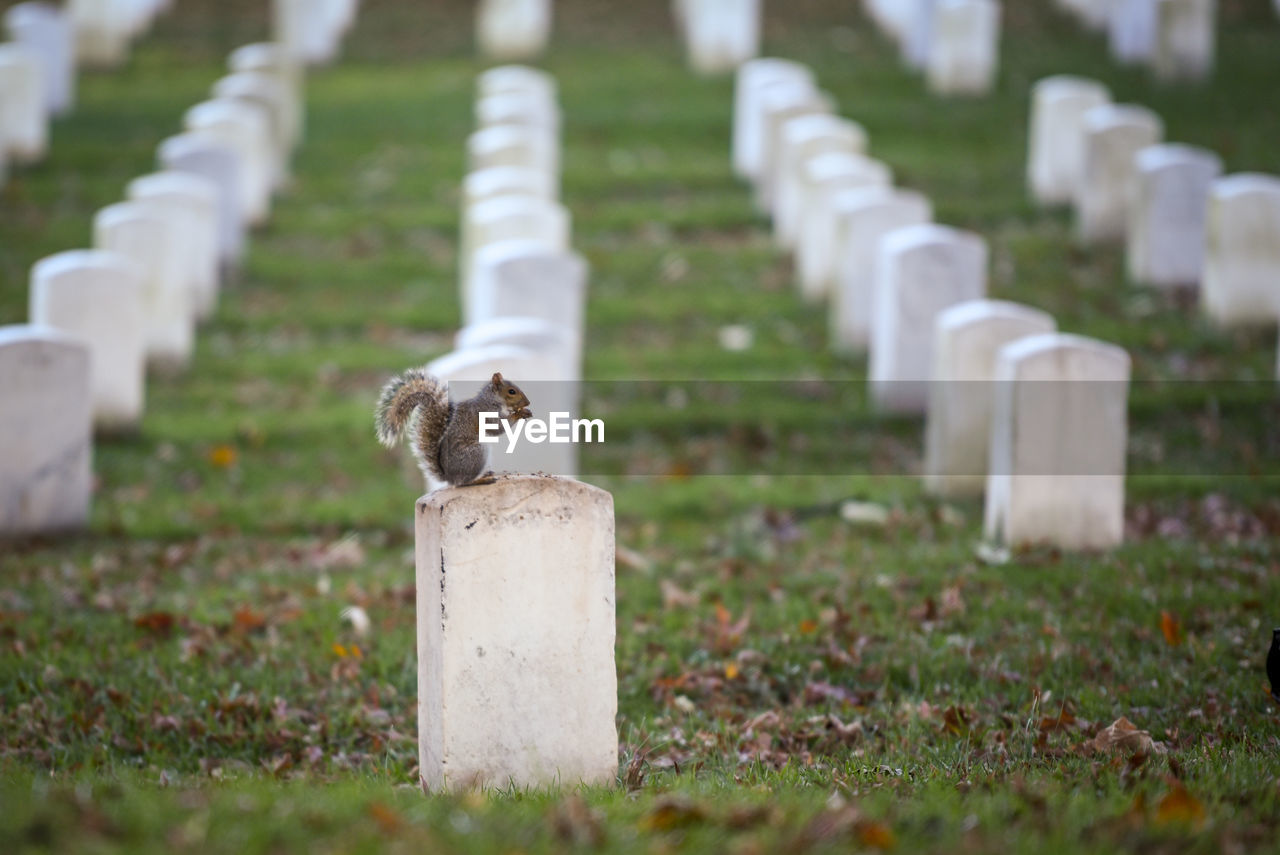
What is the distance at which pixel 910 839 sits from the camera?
385cm

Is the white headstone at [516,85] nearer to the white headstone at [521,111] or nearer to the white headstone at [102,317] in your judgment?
the white headstone at [521,111]

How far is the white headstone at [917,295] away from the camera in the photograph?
1071 cm

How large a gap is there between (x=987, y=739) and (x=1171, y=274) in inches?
344

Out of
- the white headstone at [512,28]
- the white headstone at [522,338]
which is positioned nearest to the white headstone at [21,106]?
the white headstone at [512,28]

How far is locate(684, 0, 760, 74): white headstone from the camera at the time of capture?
21.9m

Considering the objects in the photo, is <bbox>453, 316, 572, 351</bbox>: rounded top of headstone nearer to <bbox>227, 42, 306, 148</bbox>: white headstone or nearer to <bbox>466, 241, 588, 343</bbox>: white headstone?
<bbox>466, 241, 588, 343</bbox>: white headstone

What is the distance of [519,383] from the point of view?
7.89m

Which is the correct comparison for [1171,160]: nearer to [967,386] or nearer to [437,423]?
[967,386]

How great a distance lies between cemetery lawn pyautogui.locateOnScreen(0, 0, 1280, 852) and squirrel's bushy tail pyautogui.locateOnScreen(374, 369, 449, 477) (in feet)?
3.81

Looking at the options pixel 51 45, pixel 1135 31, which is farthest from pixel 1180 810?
pixel 1135 31

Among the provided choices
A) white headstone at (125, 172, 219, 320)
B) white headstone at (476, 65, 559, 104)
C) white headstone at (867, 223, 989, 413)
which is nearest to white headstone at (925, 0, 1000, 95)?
white headstone at (476, 65, 559, 104)

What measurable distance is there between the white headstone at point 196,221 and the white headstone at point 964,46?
10.5 metres

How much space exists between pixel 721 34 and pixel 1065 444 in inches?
590

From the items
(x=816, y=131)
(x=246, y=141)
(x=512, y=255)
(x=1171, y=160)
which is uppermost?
(x=816, y=131)
